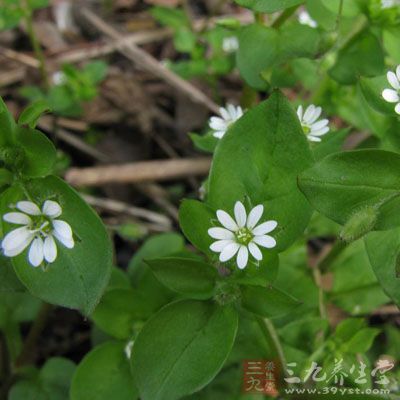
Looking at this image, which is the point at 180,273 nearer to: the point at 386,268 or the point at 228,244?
the point at 228,244

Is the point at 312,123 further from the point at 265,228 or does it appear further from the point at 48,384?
the point at 48,384

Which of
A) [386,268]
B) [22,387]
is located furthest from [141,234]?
[386,268]

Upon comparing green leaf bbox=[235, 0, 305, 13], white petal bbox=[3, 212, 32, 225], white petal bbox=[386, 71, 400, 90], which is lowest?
white petal bbox=[3, 212, 32, 225]

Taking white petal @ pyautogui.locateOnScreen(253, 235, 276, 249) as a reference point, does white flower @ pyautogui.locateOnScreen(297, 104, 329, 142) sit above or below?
above

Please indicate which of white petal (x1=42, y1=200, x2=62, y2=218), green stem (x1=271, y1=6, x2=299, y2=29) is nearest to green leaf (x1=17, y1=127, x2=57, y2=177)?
white petal (x1=42, y1=200, x2=62, y2=218)

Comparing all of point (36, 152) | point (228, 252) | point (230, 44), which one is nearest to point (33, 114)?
point (36, 152)

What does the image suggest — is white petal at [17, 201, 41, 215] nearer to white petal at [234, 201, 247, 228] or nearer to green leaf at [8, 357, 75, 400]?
white petal at [234, 201, 247, 228]
